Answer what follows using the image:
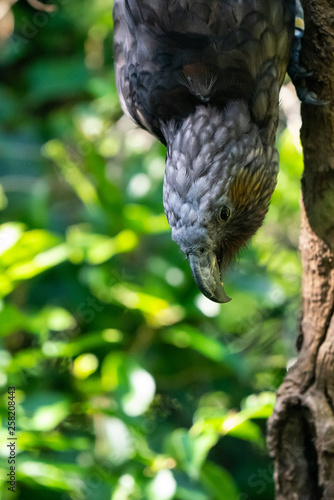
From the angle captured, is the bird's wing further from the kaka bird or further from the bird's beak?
the bird's beak

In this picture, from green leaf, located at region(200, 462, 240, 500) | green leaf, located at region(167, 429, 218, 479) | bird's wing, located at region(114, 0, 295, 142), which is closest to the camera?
bird's wing, located at region(114, 0, 295, 142)

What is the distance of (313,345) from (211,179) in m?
0.53

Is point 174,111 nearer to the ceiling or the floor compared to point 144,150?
nearer to the ceiling

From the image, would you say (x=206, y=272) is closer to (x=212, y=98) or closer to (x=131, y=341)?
(x=212, y=98)

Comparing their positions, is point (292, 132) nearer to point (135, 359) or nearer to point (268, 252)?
point (268, 252)

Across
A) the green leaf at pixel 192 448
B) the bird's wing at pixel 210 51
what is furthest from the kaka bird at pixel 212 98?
the green leaf at pixel 192 448

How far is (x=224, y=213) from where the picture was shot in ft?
5.20

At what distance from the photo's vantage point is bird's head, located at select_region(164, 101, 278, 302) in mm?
1536

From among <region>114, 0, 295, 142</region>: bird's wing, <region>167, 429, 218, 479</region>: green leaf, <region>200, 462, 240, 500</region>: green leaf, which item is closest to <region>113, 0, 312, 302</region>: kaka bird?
<region>114, 0, 295, 142</region>: bird's wing

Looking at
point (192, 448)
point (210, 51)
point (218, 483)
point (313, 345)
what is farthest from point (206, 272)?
point (218, 483)

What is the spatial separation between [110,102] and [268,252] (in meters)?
1.18

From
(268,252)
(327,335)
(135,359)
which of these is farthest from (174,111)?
(268,252)

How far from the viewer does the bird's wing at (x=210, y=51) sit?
4.93 ft

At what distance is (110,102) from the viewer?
11.3 ft
